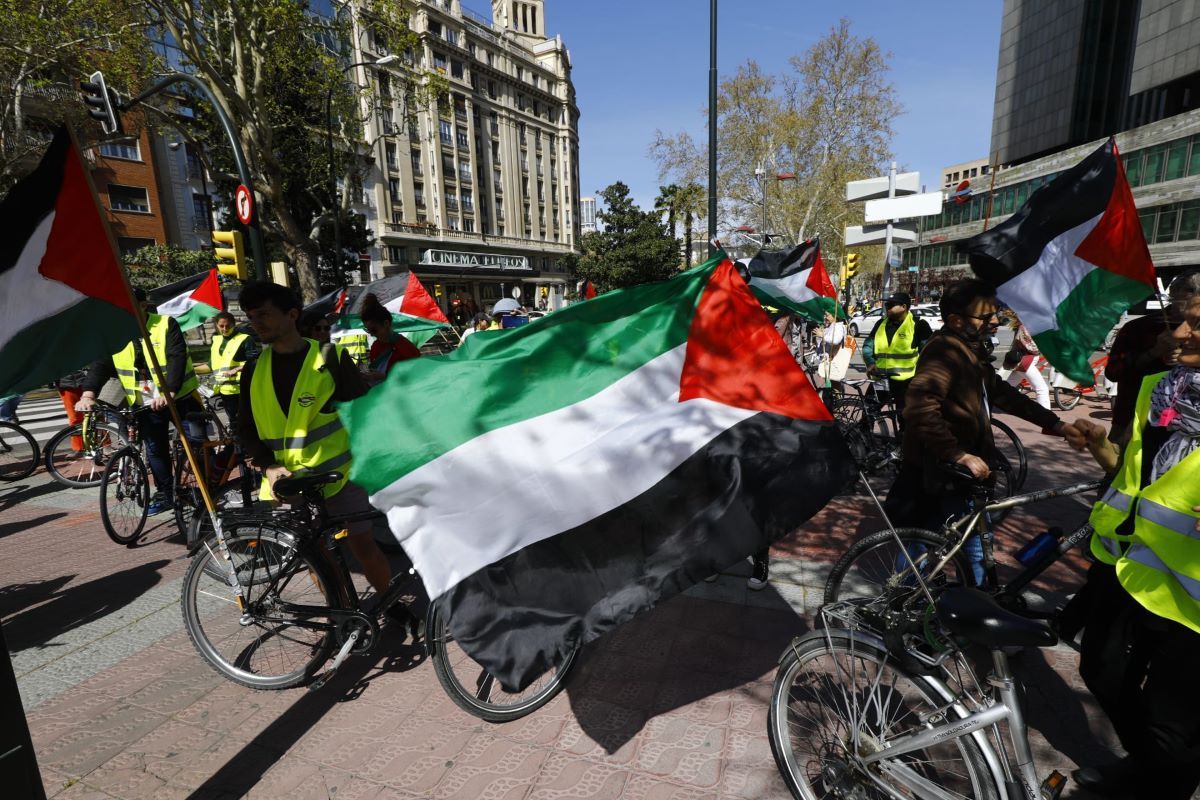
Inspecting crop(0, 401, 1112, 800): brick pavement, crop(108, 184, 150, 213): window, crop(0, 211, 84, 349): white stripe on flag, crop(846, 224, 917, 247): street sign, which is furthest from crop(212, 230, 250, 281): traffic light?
crop(108, 184, 150, 213): window

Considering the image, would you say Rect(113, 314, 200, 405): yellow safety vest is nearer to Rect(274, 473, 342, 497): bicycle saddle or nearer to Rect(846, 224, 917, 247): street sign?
Rect(274, 473, 342, 497): bicycle saddle

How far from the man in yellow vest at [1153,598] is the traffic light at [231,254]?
8.84m

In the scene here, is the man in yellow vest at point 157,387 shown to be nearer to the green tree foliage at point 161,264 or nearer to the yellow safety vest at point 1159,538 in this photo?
the yellow safety vest at point 1159,538

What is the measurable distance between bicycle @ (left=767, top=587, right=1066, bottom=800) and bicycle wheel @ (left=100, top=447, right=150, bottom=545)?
17.7 ft

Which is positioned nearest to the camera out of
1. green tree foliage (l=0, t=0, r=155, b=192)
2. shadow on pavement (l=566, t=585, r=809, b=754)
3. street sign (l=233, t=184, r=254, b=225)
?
shadow on pavement (l=566, t=585, r=809, b=754)

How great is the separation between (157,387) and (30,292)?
123 inches

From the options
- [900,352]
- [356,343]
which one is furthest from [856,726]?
[356,343]

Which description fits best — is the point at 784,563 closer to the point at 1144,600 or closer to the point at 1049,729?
the point at 1049,729

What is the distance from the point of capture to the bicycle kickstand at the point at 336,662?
294cm

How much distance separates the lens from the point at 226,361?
19.4 feet

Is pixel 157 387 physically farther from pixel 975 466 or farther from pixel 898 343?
pixel 898 343

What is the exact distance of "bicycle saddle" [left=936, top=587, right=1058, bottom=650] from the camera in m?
1.76

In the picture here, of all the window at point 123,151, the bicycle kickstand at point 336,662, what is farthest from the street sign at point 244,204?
the window at point 123,151

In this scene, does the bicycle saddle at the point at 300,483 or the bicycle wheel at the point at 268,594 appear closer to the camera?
the bicycle saddle at the point at 300,483
